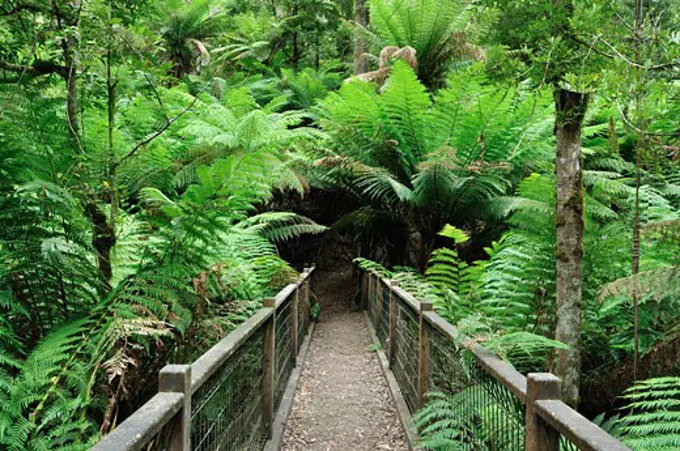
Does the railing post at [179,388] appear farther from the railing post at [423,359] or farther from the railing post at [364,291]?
the railing post at [364,291]

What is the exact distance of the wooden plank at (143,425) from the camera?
977 mm

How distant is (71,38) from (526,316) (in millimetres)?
3117

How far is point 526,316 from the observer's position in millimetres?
3229

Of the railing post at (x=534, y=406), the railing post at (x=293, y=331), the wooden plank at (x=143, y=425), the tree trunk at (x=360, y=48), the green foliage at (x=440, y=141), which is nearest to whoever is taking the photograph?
the wooden plank at (x=143, y=425)

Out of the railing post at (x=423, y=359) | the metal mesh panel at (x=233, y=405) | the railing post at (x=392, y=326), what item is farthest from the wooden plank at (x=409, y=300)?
the metal mesh panel at (x=233, y=405)

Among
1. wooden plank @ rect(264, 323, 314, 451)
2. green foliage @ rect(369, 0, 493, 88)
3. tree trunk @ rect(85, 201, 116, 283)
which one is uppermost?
green foliage @ rect(369, 0, 493, 88)

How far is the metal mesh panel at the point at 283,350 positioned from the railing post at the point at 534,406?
2.47 m

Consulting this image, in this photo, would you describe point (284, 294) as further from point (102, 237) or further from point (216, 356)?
point (216, 356)

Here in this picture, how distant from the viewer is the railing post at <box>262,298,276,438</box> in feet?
10.7

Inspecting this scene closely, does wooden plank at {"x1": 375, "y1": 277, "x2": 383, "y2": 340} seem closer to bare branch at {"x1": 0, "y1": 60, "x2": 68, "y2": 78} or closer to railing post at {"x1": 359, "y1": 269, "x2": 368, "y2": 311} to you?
railing post at {"x1": 359, "y1": 269, "x2": 368, "y2": 311}

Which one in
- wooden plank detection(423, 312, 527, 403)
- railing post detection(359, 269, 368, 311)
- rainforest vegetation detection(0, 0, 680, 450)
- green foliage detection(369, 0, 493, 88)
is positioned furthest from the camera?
railing post detection(359, 269, 368, 311)

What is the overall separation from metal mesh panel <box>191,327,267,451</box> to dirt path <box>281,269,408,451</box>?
1.97ft

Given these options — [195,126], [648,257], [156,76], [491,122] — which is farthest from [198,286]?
[491,122]

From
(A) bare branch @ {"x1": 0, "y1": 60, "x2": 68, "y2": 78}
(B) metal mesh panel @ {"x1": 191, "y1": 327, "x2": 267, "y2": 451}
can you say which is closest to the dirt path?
(B) metal mesh panel @ {"x1": 191, "y1": 327, "x2": 267, "y2": 451}
